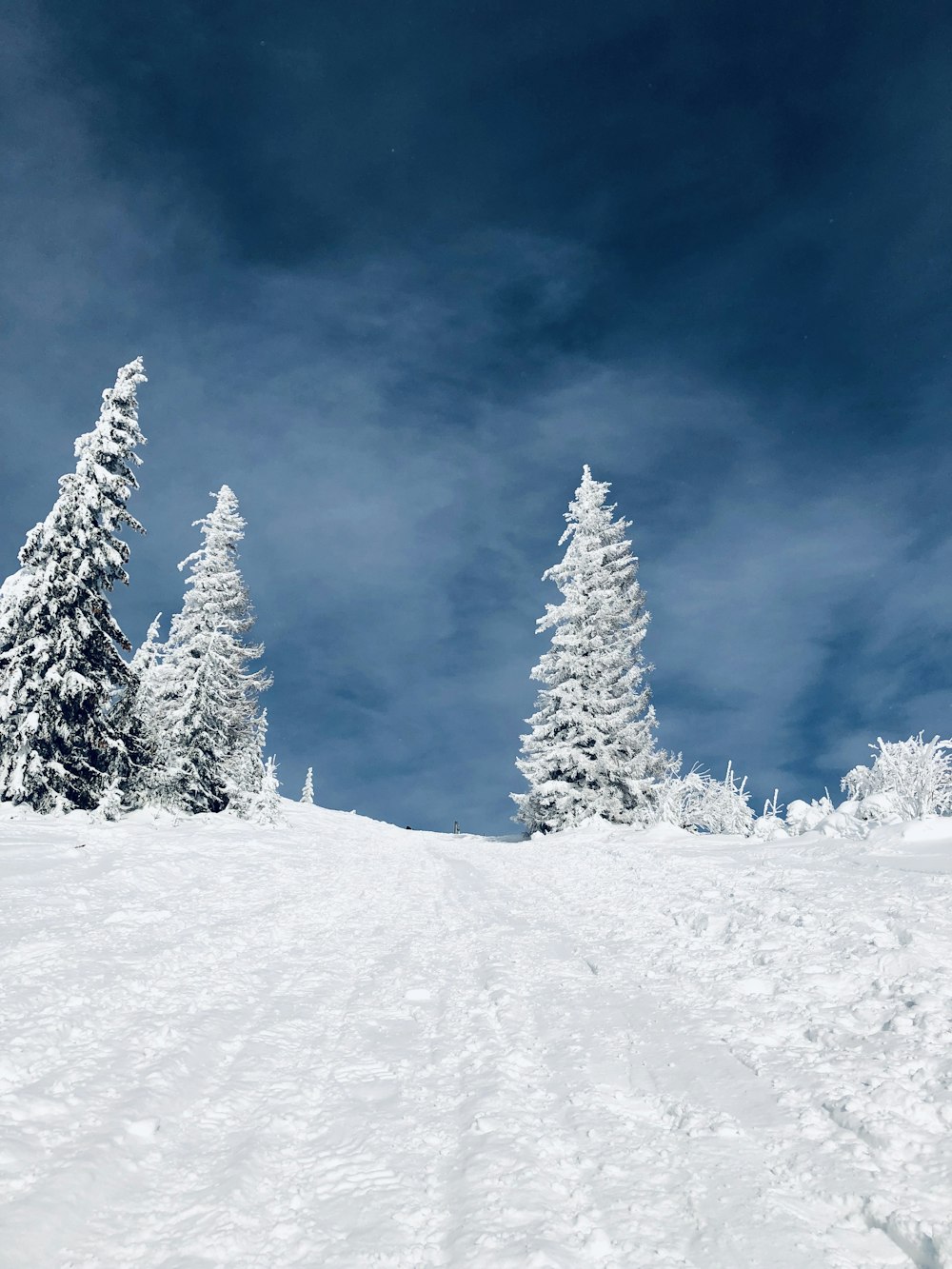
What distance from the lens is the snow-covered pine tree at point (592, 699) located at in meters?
24.6

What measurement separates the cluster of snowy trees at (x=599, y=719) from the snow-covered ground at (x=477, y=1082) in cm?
1652

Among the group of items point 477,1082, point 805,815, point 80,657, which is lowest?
point 477,1082

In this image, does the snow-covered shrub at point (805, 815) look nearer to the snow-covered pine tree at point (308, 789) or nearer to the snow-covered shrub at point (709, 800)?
the snow-covered shrub at point (709, 800)

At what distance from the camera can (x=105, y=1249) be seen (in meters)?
2.51

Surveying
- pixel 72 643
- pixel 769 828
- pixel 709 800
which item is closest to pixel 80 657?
pixel 72 643

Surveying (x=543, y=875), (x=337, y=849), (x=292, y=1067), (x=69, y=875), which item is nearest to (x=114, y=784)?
(x=337, y=849)

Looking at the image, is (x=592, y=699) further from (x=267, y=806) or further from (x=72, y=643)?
(x=72, y=643)

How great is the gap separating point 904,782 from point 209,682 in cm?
2103

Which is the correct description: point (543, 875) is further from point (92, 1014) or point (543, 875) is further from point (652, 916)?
point (92, 1014)

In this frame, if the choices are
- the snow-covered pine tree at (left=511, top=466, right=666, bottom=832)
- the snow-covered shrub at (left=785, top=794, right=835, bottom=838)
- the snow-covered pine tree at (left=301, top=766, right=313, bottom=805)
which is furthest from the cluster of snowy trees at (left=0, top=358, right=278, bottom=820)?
the snow-covered pine tree at (left=301, top=766, right=313, bottom=805)

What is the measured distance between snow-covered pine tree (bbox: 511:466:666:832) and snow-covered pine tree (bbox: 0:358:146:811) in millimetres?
13702

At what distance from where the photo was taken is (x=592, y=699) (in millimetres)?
25359

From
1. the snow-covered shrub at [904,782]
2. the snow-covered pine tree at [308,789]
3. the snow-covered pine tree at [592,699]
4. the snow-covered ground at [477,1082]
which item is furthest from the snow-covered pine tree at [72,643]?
the snow-covered pine tree at [308,789]

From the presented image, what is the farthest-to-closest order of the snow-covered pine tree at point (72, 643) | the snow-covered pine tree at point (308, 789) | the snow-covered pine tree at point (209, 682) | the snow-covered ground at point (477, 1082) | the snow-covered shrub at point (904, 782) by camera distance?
1. the snow-covered pine tree at point (308, 789)
2. the snow-covered pine tree at point (209, 682)
3. the snow-covered pine tree at point (72, 643)
4. the snow-covered shrub at point (904, 782)
5. the snow-covered ground at point (477, 1082)
